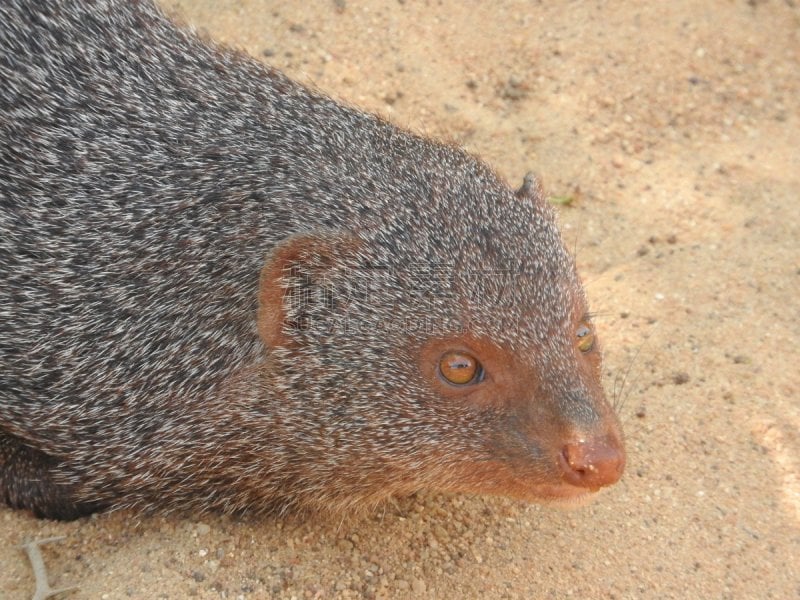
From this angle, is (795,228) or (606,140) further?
(606,140)

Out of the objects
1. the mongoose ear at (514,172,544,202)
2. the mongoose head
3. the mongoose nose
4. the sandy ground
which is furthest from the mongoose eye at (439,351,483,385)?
the sandy ground

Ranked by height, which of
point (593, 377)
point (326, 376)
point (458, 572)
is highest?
point (593, 377)

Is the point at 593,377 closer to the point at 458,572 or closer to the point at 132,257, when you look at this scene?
the point at 458,572

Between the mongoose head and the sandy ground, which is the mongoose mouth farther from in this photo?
the sandy ground

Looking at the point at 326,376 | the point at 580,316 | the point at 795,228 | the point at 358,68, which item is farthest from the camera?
the point at 358,68

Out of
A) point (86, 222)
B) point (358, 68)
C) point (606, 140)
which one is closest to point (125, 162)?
point (86, 222)
